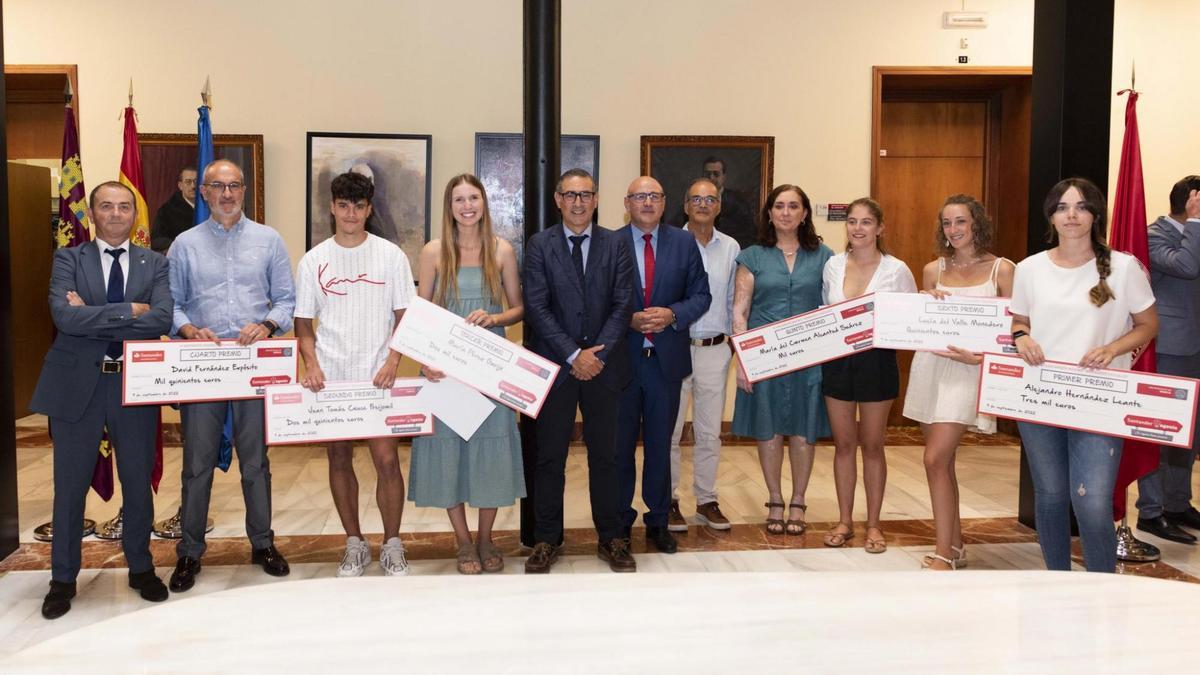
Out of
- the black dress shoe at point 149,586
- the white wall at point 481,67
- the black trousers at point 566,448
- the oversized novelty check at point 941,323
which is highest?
the white wall at point 481,67

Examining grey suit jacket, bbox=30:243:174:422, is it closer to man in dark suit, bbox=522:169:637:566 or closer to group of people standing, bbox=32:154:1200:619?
group of people standing, bbox=32:154:1200:619

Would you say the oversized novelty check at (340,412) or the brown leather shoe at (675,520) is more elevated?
the oversized novelty check at (340,412)

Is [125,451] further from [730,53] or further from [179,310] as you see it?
[730,53]

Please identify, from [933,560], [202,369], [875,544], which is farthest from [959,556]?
[202,369]

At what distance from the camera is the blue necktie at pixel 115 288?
3.71m

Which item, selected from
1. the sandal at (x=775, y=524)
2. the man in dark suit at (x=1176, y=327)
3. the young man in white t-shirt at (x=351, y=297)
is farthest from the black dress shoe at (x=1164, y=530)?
the young man in white t-shirt at (x=351, y=297)

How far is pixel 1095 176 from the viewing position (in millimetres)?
4605

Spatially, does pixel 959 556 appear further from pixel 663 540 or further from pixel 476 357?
pixel 476 357

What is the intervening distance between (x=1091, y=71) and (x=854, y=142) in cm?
269

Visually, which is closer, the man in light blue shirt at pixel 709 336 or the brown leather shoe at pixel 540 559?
the brown leather shoe at pixel 540 559

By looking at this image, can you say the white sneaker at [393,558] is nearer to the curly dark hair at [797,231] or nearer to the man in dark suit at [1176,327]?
the curly dark hair at [797,231]

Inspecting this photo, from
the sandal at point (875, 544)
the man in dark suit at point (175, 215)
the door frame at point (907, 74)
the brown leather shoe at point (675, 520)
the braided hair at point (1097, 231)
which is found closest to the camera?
the braided hair at point (1097, 231)

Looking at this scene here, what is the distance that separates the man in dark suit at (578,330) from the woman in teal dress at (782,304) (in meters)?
0.78

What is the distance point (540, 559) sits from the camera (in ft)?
13.4
